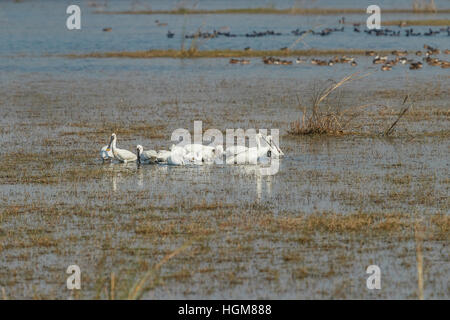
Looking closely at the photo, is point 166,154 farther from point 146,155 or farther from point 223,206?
point 223,206

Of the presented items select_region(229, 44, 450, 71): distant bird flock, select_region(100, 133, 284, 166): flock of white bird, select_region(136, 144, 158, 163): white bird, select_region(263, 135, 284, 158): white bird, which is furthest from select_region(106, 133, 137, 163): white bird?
select_region(229, 44, 450, 71): distant bird flock

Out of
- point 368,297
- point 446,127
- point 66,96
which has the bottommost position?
point 368,297

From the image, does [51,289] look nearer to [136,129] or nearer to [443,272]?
[443,272]

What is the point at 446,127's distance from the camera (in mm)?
16953

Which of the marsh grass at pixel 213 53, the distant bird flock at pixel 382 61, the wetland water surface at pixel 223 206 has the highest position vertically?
the marsh grass at pixel 213 53

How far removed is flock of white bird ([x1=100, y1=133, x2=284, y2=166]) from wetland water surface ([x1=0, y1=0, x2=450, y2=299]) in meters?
0.20

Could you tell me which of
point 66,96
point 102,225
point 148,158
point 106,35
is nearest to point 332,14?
point 106,35

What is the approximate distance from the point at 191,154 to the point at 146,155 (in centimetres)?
69

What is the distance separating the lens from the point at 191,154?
1359 cm

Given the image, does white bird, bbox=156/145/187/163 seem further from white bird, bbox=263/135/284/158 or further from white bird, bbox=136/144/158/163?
white bird, bbox=263/135/284/158

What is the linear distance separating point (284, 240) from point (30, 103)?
1396cm

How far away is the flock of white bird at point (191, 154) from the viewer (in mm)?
13602

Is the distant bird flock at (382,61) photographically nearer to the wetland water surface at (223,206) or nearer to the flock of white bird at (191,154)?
the wetland water surface at (223,206)

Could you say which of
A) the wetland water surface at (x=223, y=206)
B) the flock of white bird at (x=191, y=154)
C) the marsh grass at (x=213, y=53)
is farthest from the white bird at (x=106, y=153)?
the marsh grass at (x=213, y=53)
